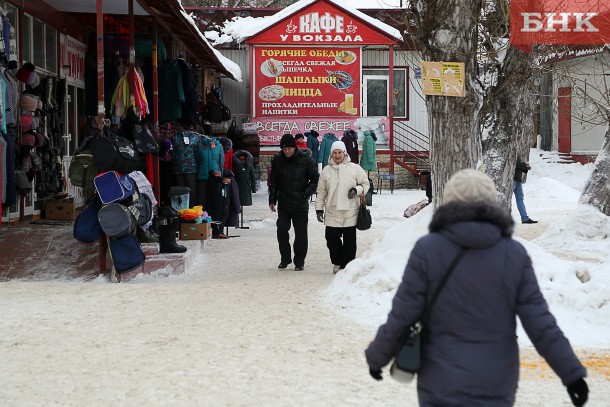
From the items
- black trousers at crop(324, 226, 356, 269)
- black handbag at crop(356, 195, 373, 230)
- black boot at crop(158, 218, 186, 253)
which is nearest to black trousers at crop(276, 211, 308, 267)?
black trousers at crop(324, 226, 356, 269)

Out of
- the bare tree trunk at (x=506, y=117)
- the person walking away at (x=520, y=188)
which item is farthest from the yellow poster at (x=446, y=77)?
the person walking away at (x=520, y=188)

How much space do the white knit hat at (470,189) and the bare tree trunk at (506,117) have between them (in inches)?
337

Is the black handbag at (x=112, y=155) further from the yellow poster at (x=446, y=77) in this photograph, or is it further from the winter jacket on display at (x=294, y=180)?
the yellow poster at (x=446, y=77)

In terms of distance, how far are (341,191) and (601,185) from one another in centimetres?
567

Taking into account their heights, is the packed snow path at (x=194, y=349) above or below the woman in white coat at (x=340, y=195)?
below

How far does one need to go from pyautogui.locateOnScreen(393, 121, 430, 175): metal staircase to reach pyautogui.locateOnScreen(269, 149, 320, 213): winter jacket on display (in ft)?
60.5

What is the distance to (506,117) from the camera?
13.4 metres

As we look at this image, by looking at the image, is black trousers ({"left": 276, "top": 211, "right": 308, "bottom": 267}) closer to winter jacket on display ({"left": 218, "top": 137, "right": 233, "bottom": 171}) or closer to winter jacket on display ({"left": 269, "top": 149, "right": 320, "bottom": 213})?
winter jacket on display ({"left": 269, "top": 149, "right": 320, "bottom": 213})

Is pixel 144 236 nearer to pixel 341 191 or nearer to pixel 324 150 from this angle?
pixel 341 191

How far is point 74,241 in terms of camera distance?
468 inches

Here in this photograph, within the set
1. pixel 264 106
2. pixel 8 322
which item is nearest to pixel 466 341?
pixel 8 322

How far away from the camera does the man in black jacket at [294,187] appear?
1228cm

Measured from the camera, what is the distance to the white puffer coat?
11695 mm

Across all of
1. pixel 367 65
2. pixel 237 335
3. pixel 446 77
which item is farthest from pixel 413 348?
pixel 367 65
